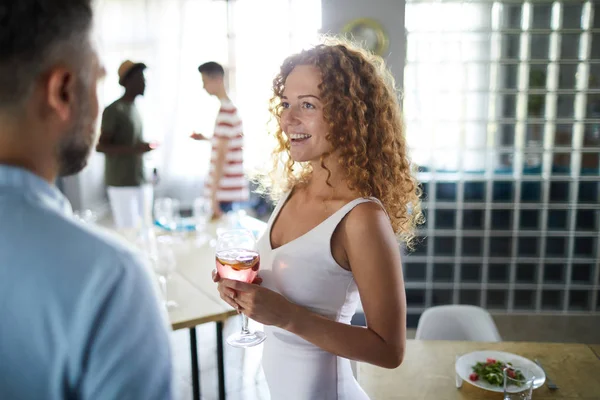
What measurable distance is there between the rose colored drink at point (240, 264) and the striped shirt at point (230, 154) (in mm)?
2044

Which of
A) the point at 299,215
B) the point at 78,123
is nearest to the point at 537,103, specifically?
the point at 299,215

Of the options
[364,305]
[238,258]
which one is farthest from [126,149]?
[364,305]

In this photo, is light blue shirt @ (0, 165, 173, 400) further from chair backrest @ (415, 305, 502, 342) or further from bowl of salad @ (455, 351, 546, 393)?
chair backrest @ (415, 305, 502, 342)

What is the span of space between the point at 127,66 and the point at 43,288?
3090mm

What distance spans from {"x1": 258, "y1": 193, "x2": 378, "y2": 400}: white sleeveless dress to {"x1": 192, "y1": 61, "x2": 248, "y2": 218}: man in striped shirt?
205cm

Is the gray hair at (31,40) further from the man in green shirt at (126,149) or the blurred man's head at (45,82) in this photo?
the man in green shirt at (126,149)

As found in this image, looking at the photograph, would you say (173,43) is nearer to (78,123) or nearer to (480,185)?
(480,185)

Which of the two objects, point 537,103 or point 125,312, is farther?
point 537,103

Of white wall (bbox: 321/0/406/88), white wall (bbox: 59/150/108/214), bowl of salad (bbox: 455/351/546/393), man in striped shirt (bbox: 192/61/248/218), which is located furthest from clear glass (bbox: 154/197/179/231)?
white wall (bbox: 59/150/108/214)

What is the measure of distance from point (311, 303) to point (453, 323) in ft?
3.46

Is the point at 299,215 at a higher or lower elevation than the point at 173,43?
lower

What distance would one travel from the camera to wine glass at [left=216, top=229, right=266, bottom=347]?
1.20 metres

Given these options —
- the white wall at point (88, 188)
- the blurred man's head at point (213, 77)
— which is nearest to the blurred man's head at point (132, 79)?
the blurred man's head at point (213, 77)

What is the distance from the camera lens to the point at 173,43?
5.29 m
